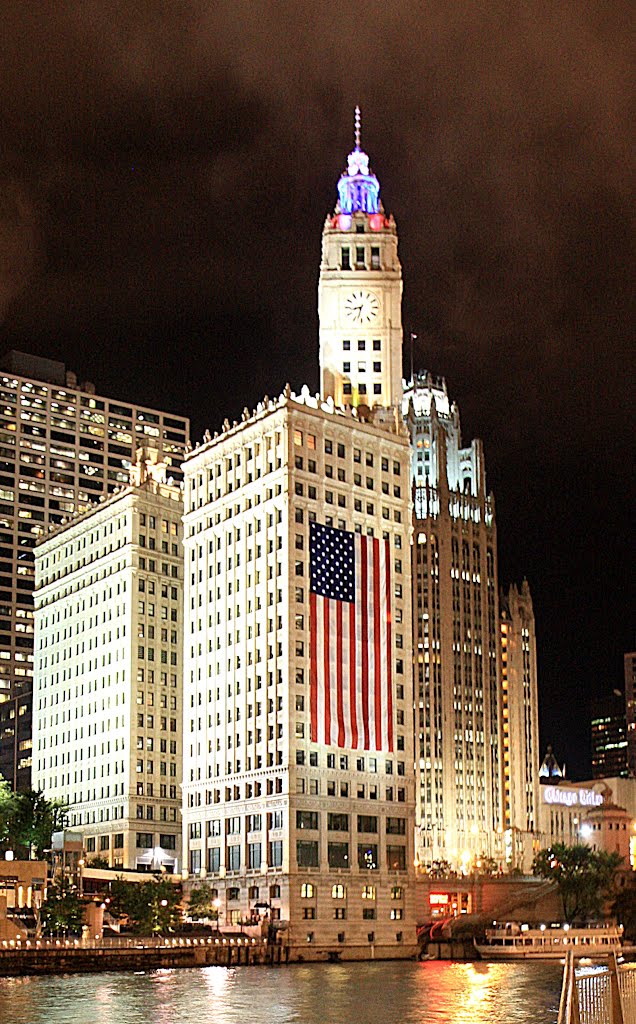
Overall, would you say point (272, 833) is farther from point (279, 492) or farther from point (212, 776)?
point (279, 492)

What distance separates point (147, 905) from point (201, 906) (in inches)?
578

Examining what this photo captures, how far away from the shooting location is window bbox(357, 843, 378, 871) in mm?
187750

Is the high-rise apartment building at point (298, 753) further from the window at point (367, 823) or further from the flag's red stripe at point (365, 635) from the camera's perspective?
the flag's red stripe at point (365, 635)

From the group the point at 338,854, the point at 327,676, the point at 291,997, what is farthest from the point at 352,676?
the point at 291,997

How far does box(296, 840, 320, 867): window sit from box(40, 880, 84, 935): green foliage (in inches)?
1073

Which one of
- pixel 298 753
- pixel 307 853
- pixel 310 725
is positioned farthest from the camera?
pixel 310 725

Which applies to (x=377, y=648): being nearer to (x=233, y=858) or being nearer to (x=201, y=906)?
(x=233, y=858)

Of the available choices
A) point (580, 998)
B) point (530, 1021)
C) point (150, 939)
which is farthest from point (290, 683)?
point (580, 998)

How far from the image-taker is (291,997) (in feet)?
367

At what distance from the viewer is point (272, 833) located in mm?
183000

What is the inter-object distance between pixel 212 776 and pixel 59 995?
287ft

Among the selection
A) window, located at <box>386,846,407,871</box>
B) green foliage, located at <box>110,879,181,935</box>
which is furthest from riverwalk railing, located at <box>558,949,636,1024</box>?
window, located at <box>386,846,407,871</box>

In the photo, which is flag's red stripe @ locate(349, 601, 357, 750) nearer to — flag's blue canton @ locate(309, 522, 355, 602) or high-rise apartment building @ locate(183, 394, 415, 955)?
high-rise apartment building @ locate(183, 394, 415, 955)

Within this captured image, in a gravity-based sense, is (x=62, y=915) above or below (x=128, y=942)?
above
